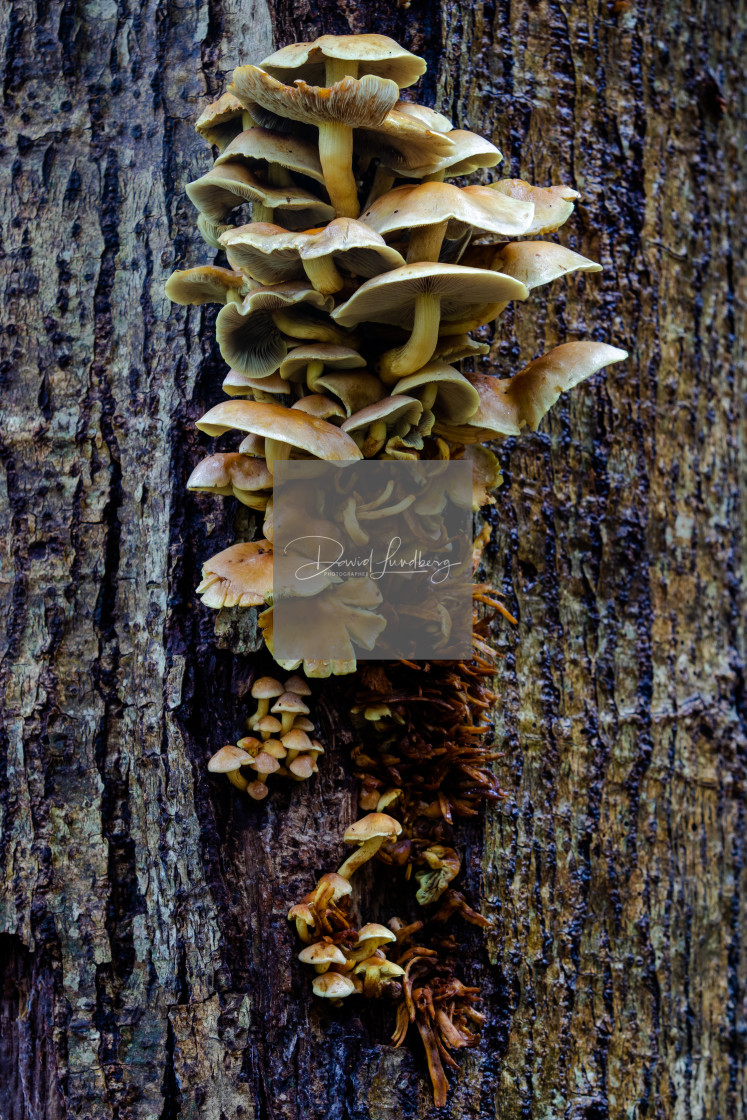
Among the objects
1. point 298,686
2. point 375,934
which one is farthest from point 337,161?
point 375,934

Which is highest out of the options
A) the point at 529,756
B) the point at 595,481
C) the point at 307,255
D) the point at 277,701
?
the point at 307,255

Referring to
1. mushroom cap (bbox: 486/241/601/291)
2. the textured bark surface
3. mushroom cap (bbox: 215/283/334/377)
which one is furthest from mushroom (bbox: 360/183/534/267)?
the textured bark surface

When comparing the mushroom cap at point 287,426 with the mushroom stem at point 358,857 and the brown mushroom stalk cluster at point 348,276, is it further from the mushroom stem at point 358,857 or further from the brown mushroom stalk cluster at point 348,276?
the mushroom stem at point 358,857

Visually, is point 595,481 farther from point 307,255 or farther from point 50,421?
point 50,421

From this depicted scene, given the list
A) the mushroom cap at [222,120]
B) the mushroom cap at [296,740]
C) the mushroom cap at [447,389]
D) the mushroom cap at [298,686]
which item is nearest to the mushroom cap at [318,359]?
the mushroom cap at [447,389]

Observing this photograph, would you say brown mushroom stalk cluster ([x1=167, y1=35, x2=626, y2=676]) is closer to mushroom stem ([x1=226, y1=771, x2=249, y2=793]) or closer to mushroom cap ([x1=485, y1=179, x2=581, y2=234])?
mushroom cap ([x1=485, y1=179, x2=581, y2=234])

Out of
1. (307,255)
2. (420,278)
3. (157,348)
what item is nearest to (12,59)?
(157,348)

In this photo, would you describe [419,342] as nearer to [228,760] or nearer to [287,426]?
[287,426]
